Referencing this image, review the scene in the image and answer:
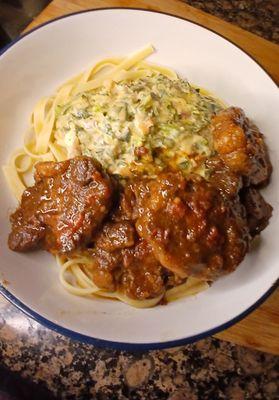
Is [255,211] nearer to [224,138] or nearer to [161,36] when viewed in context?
[224,138]

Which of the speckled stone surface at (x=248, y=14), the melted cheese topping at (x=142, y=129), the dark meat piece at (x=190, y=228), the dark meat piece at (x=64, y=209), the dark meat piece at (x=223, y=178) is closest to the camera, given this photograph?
the dark meat piece at (x=190, y=228)

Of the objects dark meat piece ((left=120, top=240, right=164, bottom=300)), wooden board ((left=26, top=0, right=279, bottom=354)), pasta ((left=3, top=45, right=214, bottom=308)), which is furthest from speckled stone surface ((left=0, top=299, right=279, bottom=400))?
wooden board ((left=26, top=0, right=279, bottom=354))

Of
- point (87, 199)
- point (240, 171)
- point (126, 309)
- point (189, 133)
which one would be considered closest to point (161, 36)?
point (189, 133)

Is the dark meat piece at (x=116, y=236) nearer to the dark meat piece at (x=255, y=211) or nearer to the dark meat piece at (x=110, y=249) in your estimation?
the dark meat piece at (x=110, y=249)

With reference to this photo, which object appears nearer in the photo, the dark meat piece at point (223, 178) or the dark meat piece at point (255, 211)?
the dark meat piece at point (223, 178)

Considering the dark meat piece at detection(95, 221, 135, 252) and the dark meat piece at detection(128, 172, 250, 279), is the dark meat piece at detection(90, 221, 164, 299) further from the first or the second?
the dark meat piece at detection(128, 172, 250, 279)

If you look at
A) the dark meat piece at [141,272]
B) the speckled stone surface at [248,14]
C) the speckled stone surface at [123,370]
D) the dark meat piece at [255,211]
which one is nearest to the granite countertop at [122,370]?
the speckled stone surface at [123,370]
